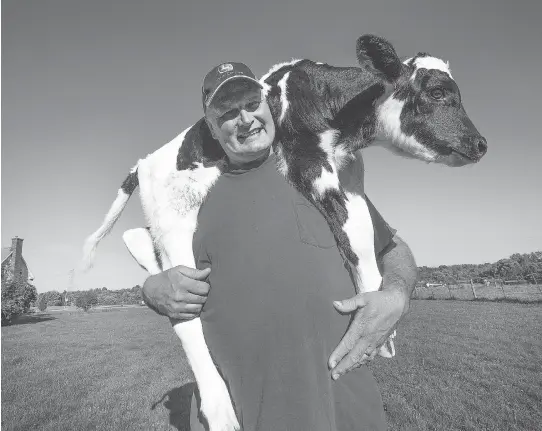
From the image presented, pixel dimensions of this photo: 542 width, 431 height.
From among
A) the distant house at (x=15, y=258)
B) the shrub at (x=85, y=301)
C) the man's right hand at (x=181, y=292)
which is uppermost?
the distant house at (x=15, y=258)

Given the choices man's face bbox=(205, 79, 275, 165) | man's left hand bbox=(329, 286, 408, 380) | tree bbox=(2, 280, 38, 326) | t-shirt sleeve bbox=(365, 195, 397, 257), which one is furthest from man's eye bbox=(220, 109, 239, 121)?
tree bbox=(2, 280, 38, 326)

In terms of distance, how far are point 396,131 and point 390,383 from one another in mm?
8878

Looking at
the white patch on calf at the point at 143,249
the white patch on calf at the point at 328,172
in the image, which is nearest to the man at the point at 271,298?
the white patch on calf at the point at 328,172

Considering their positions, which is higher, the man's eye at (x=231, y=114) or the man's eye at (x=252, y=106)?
the man's eye at (x=252, y=106)

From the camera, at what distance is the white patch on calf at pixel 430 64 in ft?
9.19

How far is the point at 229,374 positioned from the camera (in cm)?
200

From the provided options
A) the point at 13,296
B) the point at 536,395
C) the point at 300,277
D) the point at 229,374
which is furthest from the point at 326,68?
the point at 13,296

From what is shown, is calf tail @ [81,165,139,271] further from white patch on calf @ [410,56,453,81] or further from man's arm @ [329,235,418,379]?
white patch on calf @ [410,56,453,81]

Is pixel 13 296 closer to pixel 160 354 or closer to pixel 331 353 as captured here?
pixel 160 354

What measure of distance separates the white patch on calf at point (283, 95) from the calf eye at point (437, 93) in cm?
105

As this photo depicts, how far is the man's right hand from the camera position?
82.3 inches

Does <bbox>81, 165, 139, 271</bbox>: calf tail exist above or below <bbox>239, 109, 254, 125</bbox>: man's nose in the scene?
below

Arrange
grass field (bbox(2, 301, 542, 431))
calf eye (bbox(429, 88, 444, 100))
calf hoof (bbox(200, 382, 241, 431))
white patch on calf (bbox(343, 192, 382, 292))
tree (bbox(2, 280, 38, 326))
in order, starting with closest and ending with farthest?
calf hoof (bbox(200, 382, 241, 431)), white patch on calf (bbox(343, 192, 382, 292)), calf eye (bbox(429, 88, 444, 100)), grass field (bbox(2, 301, 542, 431)), tree (bbox(2, 280, 38, 326))

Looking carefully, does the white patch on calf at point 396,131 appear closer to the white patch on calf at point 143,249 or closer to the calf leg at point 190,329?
the calf leg at point 190,329
